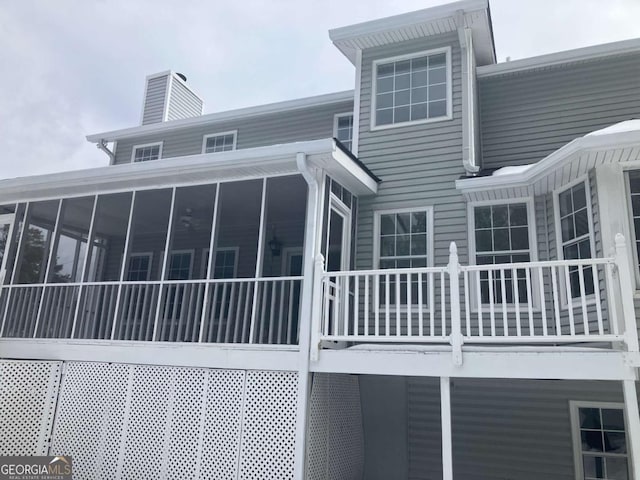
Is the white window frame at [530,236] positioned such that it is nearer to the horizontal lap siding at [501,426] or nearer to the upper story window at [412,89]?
the horizontal lap siding at [501,426]

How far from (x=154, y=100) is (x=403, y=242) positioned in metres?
10.2

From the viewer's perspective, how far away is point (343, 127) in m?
10.3

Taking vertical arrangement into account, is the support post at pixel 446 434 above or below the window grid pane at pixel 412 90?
below

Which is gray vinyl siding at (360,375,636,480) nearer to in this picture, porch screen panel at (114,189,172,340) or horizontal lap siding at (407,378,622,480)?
horizontal lap siding at (407,378,622,480)

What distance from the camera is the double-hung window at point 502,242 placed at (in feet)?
23.5

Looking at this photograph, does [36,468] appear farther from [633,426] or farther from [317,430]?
[633,426]

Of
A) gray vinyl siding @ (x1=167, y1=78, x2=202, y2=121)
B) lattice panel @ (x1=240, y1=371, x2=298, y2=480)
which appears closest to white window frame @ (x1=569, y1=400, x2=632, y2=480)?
lattice panel @ (x1=240, y1=371, x2=298, y2=480)

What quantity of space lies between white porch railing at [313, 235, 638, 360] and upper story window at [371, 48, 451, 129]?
2779 mm

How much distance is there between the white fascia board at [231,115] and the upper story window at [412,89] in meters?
1.46

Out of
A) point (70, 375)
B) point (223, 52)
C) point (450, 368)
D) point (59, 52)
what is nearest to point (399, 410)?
point (450, 368)

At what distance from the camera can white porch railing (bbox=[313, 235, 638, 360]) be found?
4.74 m

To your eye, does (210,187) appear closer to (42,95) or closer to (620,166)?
(620,166)

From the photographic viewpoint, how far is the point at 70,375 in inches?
279

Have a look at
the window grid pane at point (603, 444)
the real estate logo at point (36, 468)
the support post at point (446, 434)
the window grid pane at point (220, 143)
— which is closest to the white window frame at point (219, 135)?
the window grid pane at point (220, 143)
